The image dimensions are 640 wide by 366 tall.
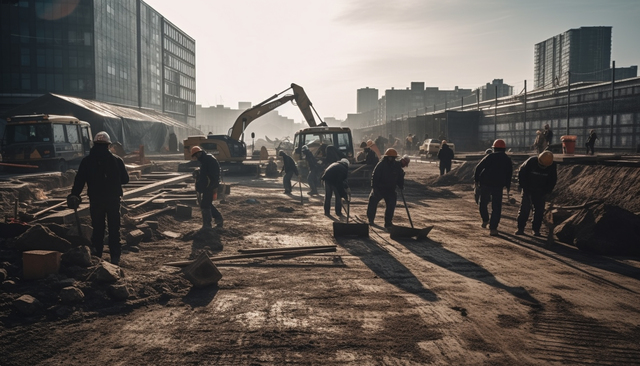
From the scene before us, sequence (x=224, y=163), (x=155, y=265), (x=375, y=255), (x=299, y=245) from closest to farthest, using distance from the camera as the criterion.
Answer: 1. (x=155, y=265)
2. (x=375, y=255)
3. (x=299, y=245)
4. (x=224, y=163)

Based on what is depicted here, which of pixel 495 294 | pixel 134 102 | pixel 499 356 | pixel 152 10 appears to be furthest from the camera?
pixel 152 10

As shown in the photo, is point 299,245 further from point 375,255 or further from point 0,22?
point 0,22

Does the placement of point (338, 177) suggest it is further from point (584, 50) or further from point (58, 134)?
point (584, 50)

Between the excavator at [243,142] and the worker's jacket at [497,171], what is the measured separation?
11571mm

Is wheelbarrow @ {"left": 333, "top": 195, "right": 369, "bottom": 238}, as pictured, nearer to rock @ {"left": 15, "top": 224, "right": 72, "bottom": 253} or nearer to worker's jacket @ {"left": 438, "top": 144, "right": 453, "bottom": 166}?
rock @ {"left": 15, "top": 224, "right": 72, "bottom": 253}

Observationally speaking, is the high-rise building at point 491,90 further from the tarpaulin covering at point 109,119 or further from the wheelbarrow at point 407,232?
the wheelbarrow at point 407,232

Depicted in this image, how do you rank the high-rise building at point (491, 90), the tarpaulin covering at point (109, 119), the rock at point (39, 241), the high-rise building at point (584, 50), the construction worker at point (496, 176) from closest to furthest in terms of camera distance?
the rock at point (39, 241), the construction worker at point (496, 176), the tarpaulin covering at point (109, 119), the high-rise building at point (584, 50), the high-rise building at point (491, 90)

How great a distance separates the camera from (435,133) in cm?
Answer: 4841

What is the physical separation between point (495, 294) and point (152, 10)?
8418 centimetres

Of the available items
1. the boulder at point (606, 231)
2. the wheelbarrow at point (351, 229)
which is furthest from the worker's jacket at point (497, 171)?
the wheelbarrow at point (351, 229)

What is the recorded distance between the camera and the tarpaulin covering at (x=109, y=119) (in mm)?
37562

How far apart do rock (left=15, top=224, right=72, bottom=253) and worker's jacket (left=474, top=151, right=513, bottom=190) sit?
25.9ft

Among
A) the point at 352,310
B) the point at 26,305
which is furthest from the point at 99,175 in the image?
the point at 352,310

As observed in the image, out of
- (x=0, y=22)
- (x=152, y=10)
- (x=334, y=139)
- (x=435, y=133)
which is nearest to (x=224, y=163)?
(x=334, y=139)
